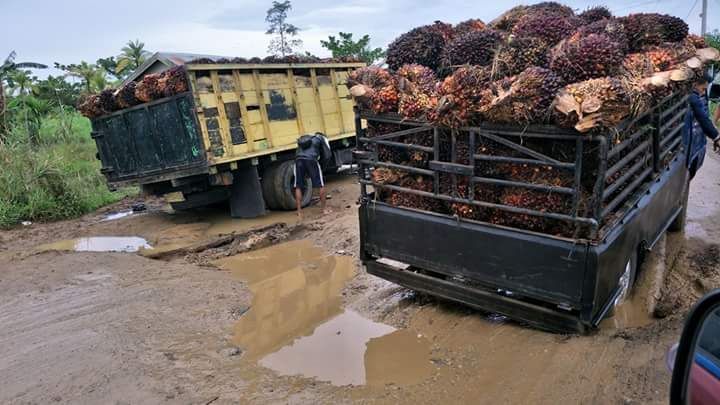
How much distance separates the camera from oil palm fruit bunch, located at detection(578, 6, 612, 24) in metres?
4.38

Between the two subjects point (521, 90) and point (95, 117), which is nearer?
point (521, 90)

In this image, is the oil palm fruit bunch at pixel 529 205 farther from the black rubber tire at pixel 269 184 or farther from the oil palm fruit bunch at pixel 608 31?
the black rubber tire at pixel 269 184

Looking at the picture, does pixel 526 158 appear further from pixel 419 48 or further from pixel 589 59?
pixel 419 48

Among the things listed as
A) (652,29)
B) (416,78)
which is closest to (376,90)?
(416,78)

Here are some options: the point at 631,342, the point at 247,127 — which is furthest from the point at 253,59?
the point at 631,342

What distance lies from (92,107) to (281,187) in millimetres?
3260

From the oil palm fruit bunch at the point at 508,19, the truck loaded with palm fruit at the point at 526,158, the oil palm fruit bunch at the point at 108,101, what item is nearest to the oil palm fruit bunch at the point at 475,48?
the truck loaded with palm fruit at the point at 526,158

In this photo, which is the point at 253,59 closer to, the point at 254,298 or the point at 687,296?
the point at 254,298

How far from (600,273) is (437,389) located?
1.19 metres

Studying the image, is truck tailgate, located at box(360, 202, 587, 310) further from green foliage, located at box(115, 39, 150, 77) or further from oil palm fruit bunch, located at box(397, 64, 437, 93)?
green foliage, located at box(115, 39, 150, 77)

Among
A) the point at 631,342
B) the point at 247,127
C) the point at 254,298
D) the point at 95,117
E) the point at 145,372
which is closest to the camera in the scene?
the point at 631,342

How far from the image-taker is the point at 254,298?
4.74 meters

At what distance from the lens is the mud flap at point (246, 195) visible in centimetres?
773

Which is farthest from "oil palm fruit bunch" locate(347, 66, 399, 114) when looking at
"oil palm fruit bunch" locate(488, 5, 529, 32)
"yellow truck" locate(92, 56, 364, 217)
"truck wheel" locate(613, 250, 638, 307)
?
"yellow truck" locate(92, 56, 364, 217)
